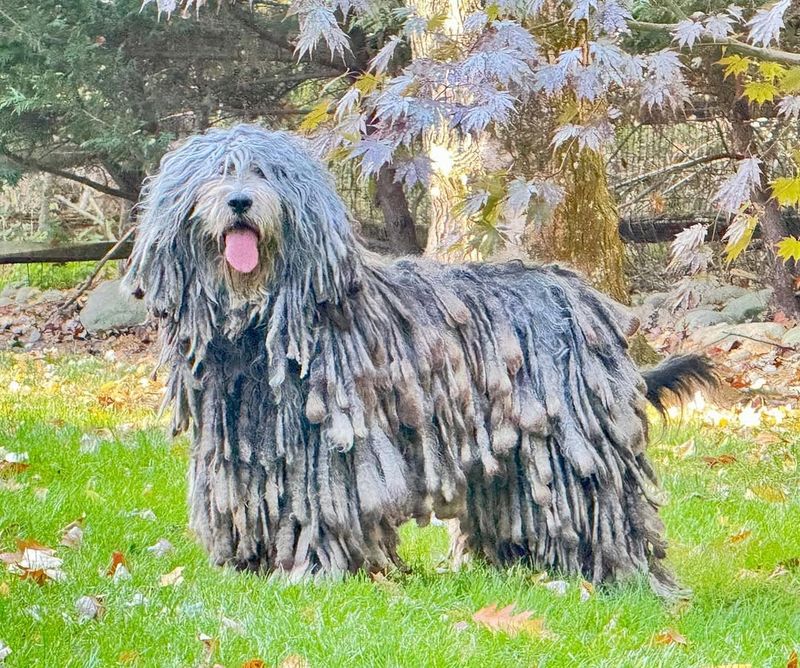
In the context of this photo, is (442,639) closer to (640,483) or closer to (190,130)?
(640,483)

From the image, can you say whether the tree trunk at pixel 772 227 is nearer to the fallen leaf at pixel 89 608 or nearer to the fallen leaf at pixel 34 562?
the fallen leaf at pixel 34 562

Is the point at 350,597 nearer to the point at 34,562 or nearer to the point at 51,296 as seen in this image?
the point at 34,562

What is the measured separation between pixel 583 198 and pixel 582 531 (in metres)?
2.83

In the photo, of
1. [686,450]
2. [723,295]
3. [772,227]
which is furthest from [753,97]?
[723,295]

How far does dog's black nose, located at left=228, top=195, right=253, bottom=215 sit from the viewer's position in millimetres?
3482

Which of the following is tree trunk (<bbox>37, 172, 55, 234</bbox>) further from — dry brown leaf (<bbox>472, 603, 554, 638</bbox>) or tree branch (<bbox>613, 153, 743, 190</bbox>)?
dry brown leaf (<bbox>472, 603, 554, 638</bbox>)

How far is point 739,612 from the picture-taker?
12.8 feet

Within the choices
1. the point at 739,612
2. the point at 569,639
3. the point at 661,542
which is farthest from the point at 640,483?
the point at 569,639

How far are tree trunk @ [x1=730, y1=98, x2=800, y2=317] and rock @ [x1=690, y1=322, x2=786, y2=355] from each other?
0.34 metres

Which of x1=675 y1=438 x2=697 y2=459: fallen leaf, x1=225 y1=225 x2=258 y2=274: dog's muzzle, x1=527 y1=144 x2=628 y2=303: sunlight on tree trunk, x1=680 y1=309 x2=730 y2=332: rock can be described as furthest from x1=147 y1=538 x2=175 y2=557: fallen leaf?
x1=680 y1=309 x2=730 y2=332: rock

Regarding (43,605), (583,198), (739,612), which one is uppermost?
(583,198)

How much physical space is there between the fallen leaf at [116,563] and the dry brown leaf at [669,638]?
5.23 ft

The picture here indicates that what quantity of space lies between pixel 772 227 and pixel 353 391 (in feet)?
23.5

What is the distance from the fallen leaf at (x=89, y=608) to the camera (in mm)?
3275
